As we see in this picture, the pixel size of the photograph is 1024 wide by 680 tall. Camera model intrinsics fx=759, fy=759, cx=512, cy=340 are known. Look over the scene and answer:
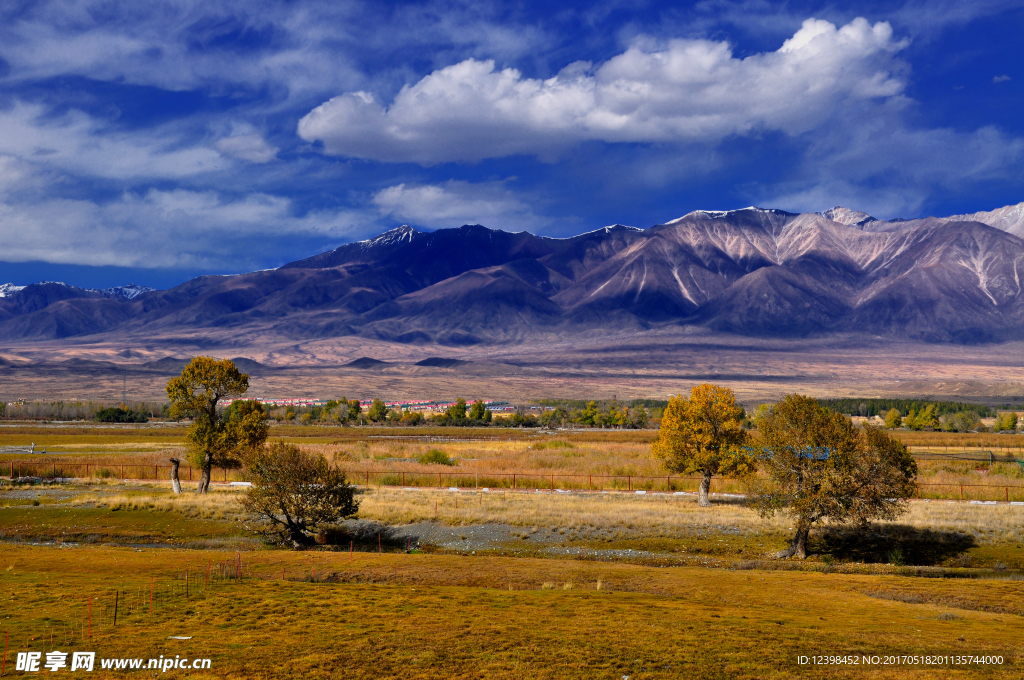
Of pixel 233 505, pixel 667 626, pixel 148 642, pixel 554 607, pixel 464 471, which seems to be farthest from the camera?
pixel 464 471

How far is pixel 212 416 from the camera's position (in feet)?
162

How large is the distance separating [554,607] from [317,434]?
88030 mm

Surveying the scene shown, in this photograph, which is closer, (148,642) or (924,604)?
(148,642)

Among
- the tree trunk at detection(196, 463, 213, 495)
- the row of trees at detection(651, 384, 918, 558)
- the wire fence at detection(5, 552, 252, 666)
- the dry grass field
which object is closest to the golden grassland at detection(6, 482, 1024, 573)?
the dry grass field

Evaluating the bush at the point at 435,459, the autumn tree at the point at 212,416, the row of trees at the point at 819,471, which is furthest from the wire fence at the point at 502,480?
the row of trees at the point at 819,471

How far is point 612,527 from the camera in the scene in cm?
3747

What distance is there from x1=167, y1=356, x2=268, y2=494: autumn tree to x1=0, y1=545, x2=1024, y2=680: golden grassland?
20.4 metres

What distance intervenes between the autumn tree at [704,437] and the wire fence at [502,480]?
530 centimetres

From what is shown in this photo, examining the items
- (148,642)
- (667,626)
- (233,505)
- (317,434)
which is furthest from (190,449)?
(317,434)

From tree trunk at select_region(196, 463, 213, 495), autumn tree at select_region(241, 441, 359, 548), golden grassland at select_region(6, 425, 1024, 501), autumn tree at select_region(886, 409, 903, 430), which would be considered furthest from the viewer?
autumn tree at select_region(886, 409, 903, 430)

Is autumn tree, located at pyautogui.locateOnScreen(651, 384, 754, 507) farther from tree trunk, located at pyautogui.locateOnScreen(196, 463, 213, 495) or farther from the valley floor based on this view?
tree trunk, located at pyautogui.locateOnScreen(196, 463, 213, 495)

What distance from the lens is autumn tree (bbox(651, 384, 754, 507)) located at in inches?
1790

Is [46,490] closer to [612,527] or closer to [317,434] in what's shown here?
[612,527]

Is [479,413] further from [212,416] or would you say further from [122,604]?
[122,604]
